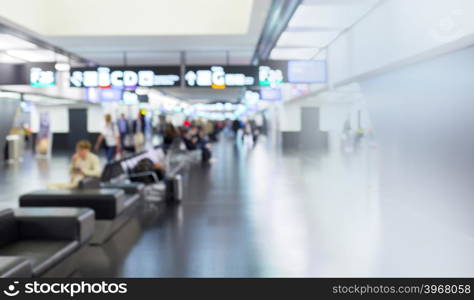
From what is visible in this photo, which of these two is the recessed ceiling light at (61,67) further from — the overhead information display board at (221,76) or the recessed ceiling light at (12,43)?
the overhead information display board at (221,76)

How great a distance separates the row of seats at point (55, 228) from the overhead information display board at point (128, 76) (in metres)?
6.38

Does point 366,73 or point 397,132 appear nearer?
point 397,132

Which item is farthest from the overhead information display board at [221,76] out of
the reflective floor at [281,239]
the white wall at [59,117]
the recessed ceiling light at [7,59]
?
the white wall at [59,117]

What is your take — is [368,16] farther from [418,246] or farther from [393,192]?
[418,246]

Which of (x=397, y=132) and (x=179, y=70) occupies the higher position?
(x=179, y=70)

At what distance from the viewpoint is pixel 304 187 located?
1092 centimetres

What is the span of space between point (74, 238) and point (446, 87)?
5.10m

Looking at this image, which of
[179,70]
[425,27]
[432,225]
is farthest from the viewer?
[179,70]

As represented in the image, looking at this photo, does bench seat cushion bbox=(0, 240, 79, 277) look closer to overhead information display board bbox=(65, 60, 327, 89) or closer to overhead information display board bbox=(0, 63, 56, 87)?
overhead information display board bbox=(65, 60, 327, 89)

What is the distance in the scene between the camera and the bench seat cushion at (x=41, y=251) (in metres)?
4.08

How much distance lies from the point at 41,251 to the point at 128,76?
30.4 ft

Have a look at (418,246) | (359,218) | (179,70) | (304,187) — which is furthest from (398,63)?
(179,70)

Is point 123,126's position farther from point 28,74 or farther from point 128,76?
point 28,74

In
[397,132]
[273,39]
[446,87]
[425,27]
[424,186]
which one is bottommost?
[424,186]
